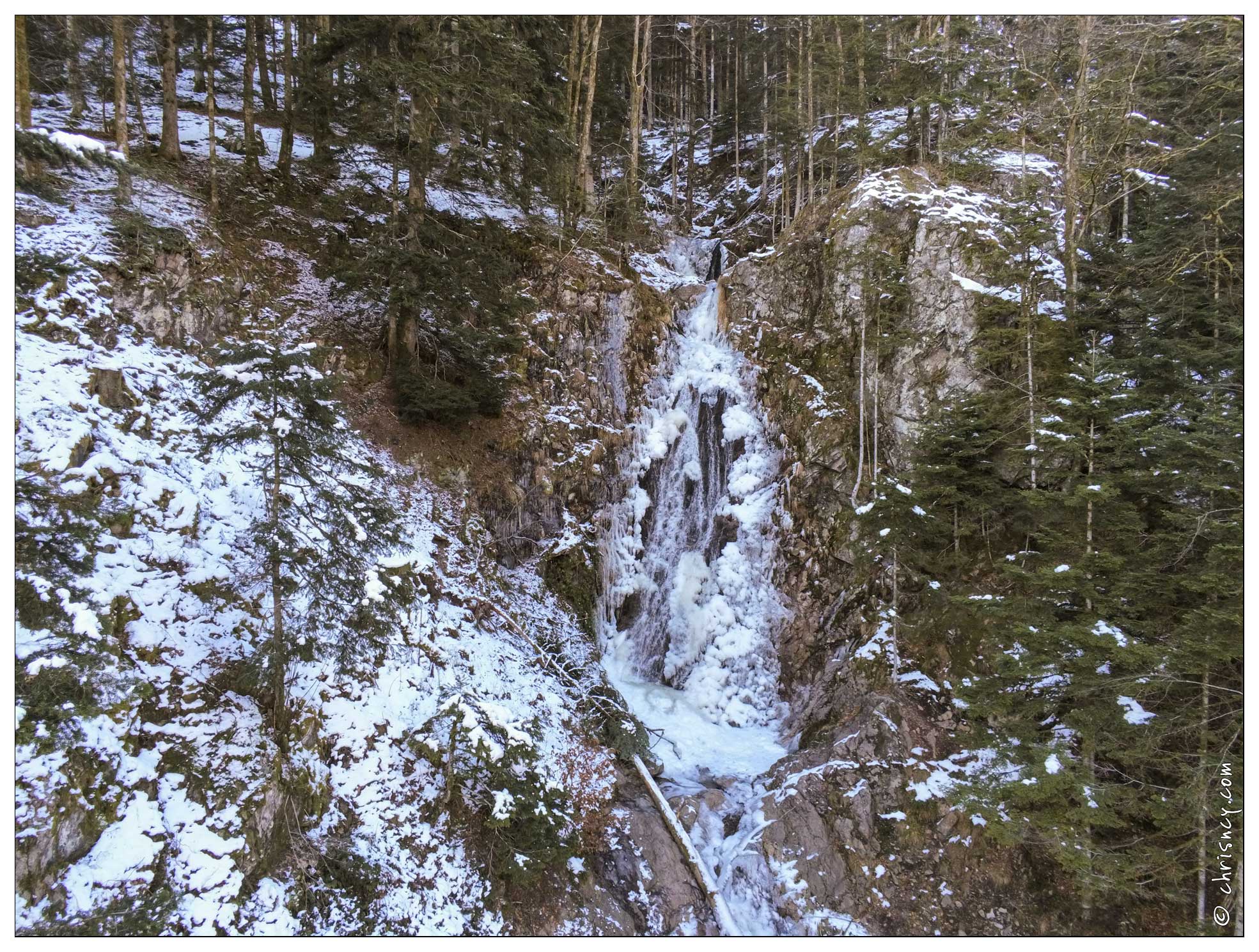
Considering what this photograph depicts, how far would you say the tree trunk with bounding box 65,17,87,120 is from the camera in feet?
34.2

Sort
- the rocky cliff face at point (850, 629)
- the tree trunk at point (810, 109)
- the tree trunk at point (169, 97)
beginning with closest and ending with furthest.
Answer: the rocky cliff face at point (850, 629) → the tree trunk at point (169, 97) → the tree trunk at point (810, 109)

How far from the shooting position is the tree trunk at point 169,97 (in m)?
11.3

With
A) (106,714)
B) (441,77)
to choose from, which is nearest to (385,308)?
(441,77)

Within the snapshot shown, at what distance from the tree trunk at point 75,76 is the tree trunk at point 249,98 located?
2719mm

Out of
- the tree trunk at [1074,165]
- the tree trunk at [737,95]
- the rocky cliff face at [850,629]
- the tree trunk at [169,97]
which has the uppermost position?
the tree trunk at [737,95]

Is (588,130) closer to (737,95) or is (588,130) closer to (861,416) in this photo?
(737,95)

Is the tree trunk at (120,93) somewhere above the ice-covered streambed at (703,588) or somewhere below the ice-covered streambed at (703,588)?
above

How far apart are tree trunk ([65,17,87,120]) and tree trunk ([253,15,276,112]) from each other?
363 centimetres

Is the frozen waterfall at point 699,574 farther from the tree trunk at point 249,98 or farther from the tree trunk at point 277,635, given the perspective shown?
the tree trunk at point 249,98

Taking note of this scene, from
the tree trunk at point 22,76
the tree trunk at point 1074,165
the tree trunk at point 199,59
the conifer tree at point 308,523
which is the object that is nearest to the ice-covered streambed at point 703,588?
the conifer tree at point 308,523

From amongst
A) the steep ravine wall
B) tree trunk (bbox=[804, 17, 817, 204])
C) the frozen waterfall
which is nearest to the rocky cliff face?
the steep ravine wall

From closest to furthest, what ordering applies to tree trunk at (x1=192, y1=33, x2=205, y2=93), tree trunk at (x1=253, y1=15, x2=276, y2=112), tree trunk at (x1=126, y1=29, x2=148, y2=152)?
tree trunk at (x1=126, y1=29, x2=148, y2=152) → tree trunk at (x1=192, y1=33, x2=205, y2=93) → tree trunk at (x1=253, y1=15, x2=276, y2=112)

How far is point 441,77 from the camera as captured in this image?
9.57 meters

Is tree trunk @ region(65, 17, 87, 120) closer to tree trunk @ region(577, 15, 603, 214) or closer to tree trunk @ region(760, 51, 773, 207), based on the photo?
tree trunk @ region(577, 15, 603, 214)
